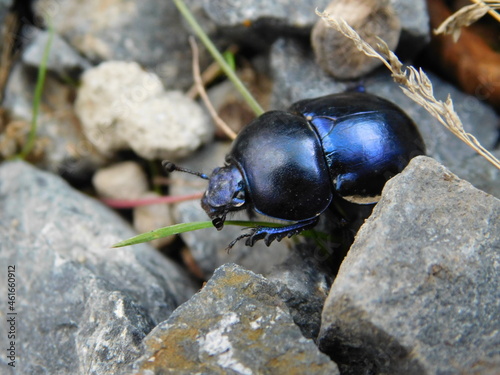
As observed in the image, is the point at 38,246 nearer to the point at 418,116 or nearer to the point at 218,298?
the point at 218,298

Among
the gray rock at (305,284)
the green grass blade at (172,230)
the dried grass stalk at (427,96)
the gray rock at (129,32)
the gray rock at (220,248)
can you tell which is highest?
the dried grass stalk at (427,96)

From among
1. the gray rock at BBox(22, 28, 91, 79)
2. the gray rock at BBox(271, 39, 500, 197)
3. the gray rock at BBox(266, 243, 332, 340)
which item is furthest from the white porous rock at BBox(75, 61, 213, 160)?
the gray rock at BBox(266, 243, 332, 340)

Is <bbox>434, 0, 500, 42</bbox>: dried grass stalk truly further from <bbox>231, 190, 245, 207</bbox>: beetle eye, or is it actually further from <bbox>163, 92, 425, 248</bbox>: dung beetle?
<bbox>231, 190, 245, 207</bbox>: beetle eye

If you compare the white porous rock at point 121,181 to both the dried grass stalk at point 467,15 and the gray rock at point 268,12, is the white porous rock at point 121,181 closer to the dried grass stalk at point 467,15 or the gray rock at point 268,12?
the gray rock at point 268,12

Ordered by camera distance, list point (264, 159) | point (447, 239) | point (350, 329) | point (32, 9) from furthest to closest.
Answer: point (32, 9), point (264, 159), point (447, 239), point (350, 329)

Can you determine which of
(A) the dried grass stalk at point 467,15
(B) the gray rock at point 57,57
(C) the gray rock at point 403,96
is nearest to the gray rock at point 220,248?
(C) the gray rock at point 403,96

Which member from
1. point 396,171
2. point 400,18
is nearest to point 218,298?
point 396,171
